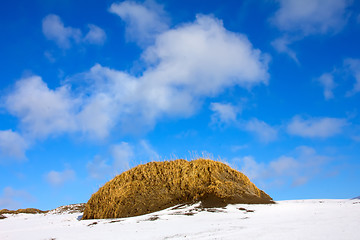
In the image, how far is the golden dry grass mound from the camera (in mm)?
10016

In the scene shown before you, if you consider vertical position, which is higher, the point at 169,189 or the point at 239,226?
the point at 169,189

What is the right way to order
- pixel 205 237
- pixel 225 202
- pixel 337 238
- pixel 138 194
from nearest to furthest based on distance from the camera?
1. pixel 337 238
2. pixel 205 237
3. pixel 225 202
4. pixel 138 194

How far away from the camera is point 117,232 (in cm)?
672

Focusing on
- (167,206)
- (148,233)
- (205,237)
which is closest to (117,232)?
(148,233)

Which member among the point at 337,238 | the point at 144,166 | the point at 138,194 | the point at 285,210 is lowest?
the point at 337,238

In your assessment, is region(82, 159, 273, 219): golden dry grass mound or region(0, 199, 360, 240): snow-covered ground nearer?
region(0, 199, 360, 240): snow-covered ground

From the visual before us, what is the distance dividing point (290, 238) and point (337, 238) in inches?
29.8

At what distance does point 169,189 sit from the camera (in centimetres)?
1062

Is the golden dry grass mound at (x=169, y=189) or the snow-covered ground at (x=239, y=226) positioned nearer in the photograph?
the snow-covered ground at (x=239, y=226)

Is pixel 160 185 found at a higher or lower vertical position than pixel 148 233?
higher

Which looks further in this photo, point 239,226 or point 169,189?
point 169,189

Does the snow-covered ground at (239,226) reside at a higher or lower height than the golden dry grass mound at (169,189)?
lower

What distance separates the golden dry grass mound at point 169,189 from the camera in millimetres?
10016

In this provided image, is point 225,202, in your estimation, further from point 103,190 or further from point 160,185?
point 103,190
